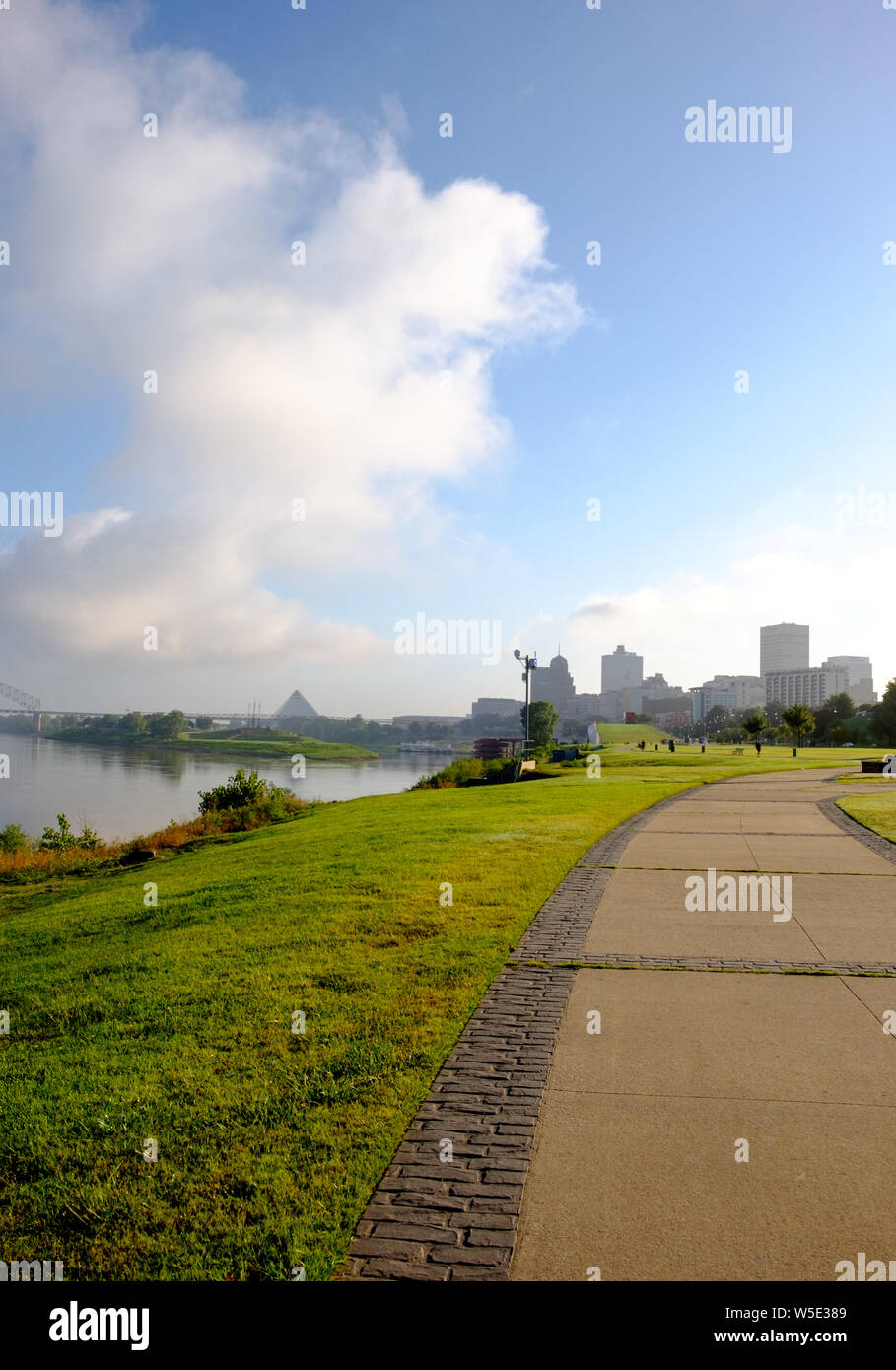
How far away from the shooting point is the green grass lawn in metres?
3.46

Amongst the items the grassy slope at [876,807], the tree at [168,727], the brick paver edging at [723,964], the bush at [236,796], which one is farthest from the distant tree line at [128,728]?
the brick paver edging at [723,964]

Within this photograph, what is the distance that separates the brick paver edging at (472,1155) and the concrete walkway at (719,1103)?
4.3 inches

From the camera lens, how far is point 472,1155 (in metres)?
4.02

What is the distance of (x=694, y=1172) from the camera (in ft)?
12.7

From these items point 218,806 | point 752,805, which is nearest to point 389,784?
point 218,806

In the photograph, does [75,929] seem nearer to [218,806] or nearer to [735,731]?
[218,806]

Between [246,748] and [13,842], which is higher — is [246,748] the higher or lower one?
the lower one

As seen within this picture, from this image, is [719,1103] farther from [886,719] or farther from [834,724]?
[834,724]

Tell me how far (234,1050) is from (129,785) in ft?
163

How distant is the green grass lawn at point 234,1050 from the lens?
3465 millimetres

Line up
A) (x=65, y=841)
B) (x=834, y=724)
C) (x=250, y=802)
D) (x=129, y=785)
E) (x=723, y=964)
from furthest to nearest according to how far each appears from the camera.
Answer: (x=834, y=724) < (x=129, y=785) < (x=250, y=802) < (x=65, y=841) < (x=723, y=964)

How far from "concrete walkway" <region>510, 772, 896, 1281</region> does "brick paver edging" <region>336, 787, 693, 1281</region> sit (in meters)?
0.11

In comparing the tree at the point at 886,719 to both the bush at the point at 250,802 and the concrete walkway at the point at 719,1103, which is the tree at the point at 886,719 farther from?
the concrete walkway at the point at 719,1103

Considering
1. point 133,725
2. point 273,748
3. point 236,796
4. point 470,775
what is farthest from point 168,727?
point 236,796
